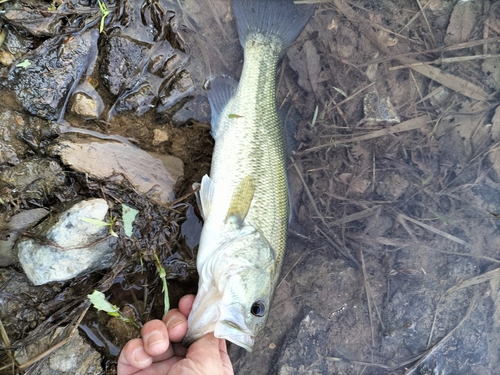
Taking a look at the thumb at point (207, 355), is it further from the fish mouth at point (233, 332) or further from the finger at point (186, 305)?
the finger at point (186, 305)

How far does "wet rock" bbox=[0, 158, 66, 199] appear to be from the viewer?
106 inches

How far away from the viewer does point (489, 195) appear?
372 centimetres

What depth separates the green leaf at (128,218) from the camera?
278 cm

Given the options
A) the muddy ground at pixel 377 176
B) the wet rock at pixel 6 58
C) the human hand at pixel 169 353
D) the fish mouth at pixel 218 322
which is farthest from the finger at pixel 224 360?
the wet rock at pixel 6 58

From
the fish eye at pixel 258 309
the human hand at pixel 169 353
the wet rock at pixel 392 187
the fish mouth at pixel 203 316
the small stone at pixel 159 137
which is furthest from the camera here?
the wet rock at pixel 392 187

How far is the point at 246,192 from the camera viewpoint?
2.80m

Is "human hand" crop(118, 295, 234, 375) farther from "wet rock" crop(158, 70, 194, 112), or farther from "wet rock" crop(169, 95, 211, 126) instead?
"wet rock" crop(158, 70, 194, 112)

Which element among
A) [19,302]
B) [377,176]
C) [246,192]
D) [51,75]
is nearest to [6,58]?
[51,75]

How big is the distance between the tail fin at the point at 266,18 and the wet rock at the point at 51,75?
1303 mm

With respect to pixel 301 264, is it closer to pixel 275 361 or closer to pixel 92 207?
pixel 275 361

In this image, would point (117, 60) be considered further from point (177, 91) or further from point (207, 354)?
point (207, 354)

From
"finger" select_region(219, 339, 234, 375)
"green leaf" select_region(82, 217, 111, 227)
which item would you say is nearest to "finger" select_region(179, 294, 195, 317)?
"finger" select_region(219, 339, 234, 375)

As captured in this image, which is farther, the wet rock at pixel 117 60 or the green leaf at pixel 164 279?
the wet rock at pixel 117 60

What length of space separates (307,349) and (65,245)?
2.24m
